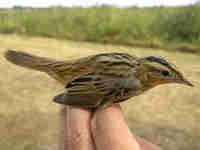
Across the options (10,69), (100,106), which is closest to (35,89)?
(10,69)

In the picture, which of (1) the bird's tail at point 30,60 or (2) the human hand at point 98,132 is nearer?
(2) the human hand at point 98,132

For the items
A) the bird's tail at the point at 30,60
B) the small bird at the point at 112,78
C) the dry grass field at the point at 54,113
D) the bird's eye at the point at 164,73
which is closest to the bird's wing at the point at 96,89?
the small bird at the point at 112,78

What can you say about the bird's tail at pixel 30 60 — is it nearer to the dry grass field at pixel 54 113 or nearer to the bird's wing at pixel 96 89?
the bird's wing at pixel 96 89

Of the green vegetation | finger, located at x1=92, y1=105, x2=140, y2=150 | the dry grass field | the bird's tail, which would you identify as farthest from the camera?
the green vegetation

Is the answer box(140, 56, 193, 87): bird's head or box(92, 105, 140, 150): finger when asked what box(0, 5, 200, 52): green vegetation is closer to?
box(140, 56, 193, 87): bird's head

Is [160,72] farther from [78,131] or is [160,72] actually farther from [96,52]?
[96,52]

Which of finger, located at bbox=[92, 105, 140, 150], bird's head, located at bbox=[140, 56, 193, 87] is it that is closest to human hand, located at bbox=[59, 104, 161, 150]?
finger, located at bbox=[92, 105, 140, 150]

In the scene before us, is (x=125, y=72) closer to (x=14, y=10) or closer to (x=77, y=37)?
(x=77, y=37)
